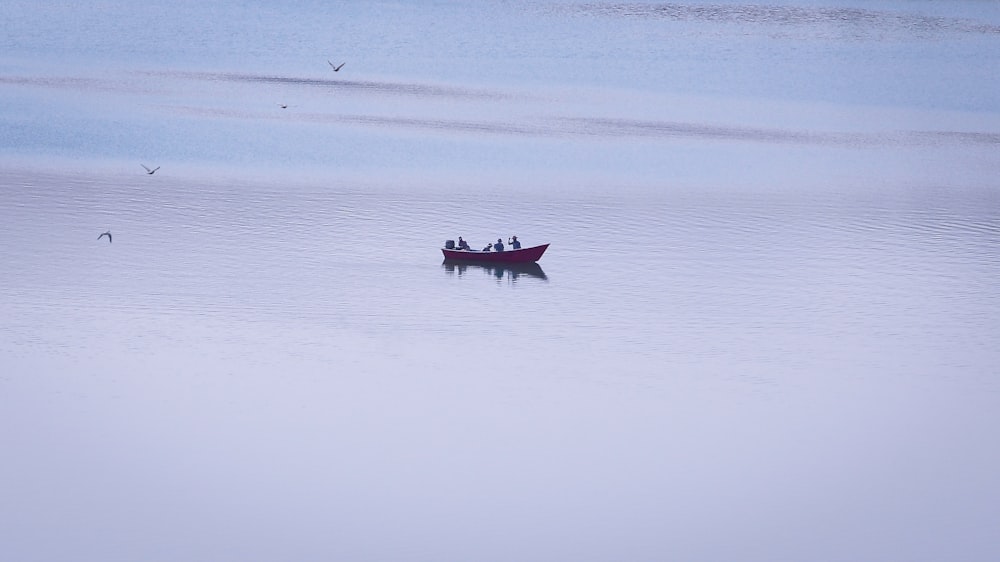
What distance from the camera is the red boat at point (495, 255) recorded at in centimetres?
3100

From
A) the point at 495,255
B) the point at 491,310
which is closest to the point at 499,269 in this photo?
the point at 495,255

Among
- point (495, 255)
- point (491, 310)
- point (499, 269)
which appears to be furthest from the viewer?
point (499, 269)

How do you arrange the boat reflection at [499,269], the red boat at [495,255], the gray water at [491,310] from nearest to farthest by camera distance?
the gray water at [491,310] → the boat reflection at [499,269] → the red boat at [495,255]

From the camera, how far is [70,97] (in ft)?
175

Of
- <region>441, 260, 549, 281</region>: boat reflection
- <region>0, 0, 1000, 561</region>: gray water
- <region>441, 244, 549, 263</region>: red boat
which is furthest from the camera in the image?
<region>441, 244, 549, 263</region>: red boat

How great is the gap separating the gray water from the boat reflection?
220 mm

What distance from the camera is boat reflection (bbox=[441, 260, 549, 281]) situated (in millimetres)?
30656

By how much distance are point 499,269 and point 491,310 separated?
3.85 metres

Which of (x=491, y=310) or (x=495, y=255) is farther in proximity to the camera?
(x=495, y=255)

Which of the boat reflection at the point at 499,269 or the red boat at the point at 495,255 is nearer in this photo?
the boat reflection at the point at 499,269

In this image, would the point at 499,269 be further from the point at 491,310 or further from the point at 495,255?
the point at 491,310

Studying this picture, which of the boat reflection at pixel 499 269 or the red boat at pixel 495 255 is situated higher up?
the red boat at pixel 495 255

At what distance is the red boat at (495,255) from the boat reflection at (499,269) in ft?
0.30

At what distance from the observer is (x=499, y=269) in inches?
1235
